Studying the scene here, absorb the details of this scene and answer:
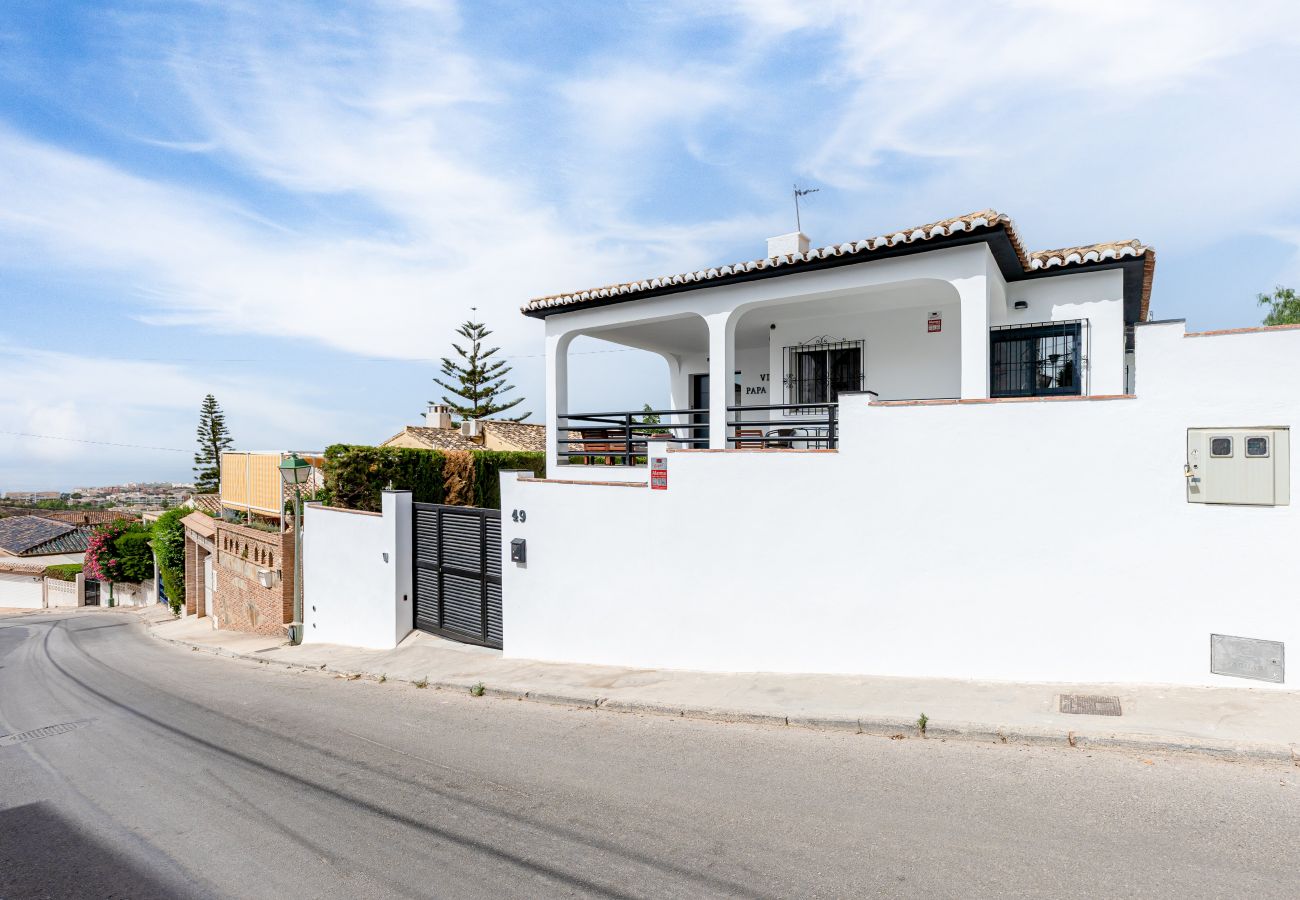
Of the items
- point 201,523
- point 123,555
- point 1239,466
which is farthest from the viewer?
point 123,555

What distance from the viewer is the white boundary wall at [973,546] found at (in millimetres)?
5719

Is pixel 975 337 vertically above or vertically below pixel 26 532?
above

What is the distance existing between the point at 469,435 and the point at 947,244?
66.9 feet

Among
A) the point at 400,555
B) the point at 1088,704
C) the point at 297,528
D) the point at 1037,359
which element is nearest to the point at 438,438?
the point at 297,528

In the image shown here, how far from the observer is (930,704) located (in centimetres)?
595

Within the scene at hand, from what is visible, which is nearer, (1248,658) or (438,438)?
(1248,658)

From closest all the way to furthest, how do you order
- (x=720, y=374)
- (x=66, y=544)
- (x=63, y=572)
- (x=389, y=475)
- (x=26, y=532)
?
(x=720, y=374) < (x=389, y=475) < (x=63, y=572) < (x=66, y=544) < (x=26, y=532)

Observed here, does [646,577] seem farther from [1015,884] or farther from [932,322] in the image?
[932,322]

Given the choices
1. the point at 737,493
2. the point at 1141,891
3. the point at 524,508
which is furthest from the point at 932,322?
the point at 1141,891

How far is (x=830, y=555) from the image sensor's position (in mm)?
7148

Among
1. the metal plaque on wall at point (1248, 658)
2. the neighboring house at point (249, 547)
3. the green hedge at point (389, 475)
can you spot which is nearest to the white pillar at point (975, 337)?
the metal plaque on wall at point (1248, 658)

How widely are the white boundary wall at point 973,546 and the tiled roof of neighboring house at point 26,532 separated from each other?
5369 centimetres

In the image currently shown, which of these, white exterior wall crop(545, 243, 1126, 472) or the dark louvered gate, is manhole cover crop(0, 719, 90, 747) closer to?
the dark louvered gate

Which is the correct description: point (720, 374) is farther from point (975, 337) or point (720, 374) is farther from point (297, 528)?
point (297, 528)
